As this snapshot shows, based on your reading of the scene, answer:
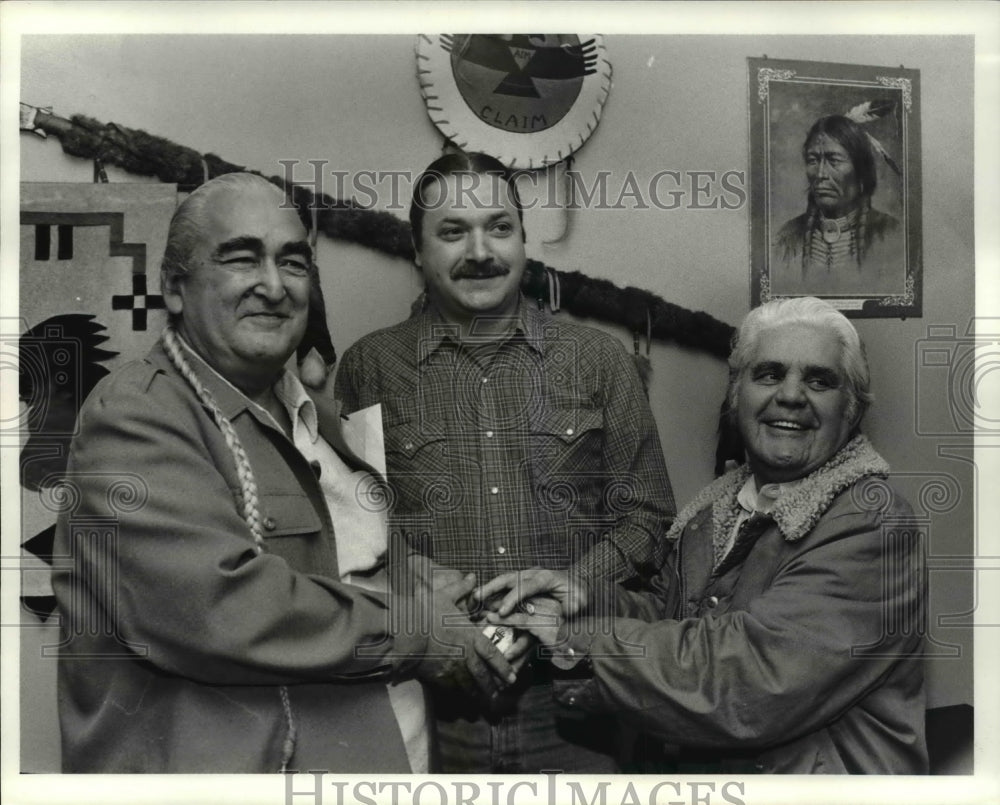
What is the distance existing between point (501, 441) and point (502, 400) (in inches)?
4.2

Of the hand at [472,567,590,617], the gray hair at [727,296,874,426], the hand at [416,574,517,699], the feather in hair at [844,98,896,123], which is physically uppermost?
the feather in hair at [844,98,896,123]

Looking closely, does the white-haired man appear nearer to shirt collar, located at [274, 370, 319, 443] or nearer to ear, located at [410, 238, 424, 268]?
shirt collar, located at [274, 370, 319, 443]

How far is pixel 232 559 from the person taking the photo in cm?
307

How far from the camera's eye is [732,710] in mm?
3189

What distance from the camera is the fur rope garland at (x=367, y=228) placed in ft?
10.9

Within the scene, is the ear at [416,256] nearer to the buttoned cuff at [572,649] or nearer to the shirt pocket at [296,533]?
the shirt pocket at [296,533]

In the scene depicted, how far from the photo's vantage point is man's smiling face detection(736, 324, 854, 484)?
324 cm

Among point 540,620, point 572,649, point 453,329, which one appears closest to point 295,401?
point 453,329

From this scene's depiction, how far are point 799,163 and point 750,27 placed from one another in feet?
1.25

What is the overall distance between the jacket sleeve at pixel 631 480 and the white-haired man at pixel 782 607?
0.06 m

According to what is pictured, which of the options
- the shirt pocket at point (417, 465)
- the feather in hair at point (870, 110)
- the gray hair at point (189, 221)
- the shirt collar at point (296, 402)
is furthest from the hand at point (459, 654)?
the feather in hair at point (870, 110)

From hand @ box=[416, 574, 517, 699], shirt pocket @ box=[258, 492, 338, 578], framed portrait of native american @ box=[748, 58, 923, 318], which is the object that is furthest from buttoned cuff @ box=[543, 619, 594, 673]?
framed portrait of native american @ box=[748, 58, 923, 318]

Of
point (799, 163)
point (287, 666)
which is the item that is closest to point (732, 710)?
point (287, 666)

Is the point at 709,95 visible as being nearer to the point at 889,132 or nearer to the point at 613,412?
the point at 889,132
